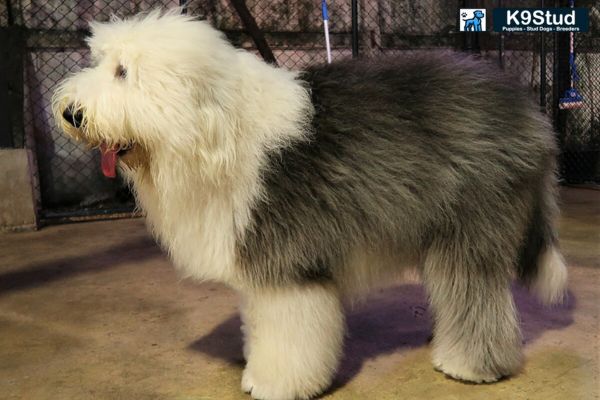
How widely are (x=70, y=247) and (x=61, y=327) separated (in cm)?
175

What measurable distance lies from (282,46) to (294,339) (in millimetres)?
4655

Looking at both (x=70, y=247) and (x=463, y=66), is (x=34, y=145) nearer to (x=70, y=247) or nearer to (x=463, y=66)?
(x=70, y=247)

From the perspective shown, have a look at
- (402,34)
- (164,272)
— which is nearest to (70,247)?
(164,272)

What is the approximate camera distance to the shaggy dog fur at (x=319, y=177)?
7.30 ft

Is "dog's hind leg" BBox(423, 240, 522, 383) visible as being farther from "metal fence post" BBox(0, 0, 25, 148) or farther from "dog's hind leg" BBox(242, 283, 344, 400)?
"metal fence post" BBox(0, 0, 25, 148)

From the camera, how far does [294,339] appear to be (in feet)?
8.06

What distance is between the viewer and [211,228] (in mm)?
2398

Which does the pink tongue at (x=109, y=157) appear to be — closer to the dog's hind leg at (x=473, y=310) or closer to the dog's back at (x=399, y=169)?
the dog's back at (x=399, y=169)

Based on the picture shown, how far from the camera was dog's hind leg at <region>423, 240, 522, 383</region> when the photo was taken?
2598 millimetres

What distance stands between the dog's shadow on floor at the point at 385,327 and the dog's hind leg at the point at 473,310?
0.42m

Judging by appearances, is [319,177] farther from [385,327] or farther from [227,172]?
[385,327]

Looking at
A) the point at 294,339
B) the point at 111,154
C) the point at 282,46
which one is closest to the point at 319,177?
the point at 294,339

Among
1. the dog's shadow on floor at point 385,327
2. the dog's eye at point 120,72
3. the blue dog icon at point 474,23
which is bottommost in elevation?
the dog's shadow on floor at point 385,327

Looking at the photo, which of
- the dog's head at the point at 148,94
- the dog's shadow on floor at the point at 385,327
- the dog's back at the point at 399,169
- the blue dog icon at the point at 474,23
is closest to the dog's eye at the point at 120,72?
the dog's head at the point at 148,94
